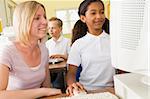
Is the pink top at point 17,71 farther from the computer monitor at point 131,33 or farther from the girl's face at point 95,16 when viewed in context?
the computer monitor at point 131,33

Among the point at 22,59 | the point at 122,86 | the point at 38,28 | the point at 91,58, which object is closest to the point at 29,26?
the point at 38,28

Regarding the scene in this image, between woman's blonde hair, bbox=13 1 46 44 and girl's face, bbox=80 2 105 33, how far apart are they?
298mm

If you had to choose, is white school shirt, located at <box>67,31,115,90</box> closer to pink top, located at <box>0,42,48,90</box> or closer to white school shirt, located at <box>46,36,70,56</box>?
pink top, located at <box>0,42,48,90</box>

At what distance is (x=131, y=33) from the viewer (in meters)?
0.62

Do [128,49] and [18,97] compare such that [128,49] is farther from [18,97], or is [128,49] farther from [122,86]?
[18,97]

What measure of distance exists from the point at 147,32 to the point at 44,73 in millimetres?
760

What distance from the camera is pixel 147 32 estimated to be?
59cm

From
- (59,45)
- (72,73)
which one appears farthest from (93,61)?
(59,45)

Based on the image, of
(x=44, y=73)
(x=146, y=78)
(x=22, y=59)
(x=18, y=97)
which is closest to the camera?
(x=146, y=78)

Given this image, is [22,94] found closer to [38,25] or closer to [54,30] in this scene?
[38,25]

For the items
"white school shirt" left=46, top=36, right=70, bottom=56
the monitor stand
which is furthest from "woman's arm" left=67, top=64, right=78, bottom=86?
"white school shirt" left=46, top=36, right=70, bottom=56

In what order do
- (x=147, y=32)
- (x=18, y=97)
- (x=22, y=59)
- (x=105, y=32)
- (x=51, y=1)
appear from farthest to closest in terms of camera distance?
(x=51, y=1) < (x=105, y=32) < (x=22, y=59) < (x=18, y=97) < (x=147, y=32)

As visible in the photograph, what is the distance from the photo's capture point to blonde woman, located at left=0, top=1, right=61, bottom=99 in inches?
43.2

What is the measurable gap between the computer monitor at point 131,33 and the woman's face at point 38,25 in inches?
23.4
